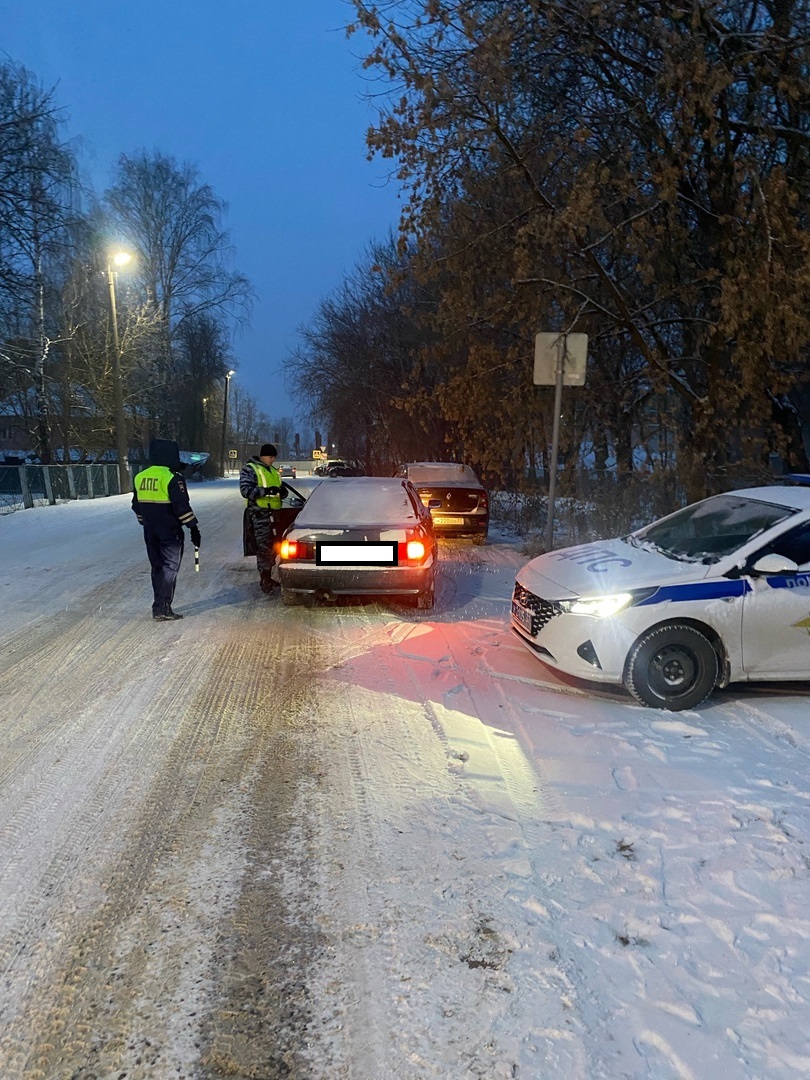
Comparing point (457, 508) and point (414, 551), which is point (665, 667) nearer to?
point (414, 551)

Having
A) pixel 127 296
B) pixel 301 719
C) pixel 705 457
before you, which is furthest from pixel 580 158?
pixel 127 296

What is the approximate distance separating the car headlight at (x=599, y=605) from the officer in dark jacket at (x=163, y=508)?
3.84m

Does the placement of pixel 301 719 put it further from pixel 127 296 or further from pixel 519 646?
pixel 127 296

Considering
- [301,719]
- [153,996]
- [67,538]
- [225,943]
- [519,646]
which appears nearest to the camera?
[153,996]

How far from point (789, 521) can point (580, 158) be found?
7.76m

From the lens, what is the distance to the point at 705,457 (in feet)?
34.3

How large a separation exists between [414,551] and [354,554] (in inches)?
23.2

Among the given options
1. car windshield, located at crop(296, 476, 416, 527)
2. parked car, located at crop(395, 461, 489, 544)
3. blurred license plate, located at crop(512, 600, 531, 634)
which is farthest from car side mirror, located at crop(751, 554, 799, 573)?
parked car, located at crop(395, 461, 489, 544)

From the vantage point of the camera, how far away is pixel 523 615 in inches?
224

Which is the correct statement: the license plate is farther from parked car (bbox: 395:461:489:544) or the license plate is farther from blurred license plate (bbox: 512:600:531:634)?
parked car (bbox: 395:461:489:544)

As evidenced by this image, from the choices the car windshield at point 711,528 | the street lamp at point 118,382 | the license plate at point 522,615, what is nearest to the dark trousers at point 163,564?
the license plate at point 522,615

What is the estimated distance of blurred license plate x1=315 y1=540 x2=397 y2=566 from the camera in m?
7.17

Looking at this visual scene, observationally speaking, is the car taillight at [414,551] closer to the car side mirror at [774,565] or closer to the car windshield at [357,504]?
the car windshield at [357,504]

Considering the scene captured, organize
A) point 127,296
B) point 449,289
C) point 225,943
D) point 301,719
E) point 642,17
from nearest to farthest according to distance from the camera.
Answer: point 225,943
point 301,719
point 642,17
point 449,289
point 127,296
